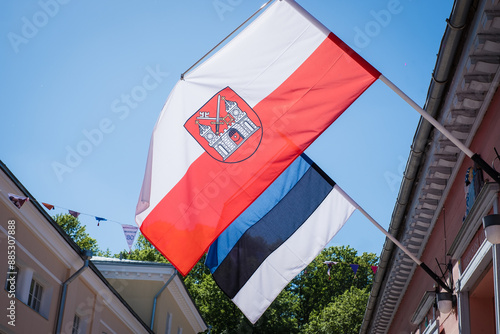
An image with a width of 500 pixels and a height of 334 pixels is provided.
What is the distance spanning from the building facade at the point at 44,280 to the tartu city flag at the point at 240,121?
603 centimetres

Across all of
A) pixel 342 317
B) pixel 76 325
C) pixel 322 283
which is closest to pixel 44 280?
pixel 76 325

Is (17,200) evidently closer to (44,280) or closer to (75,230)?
(44,280)

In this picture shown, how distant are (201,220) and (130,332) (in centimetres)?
1674

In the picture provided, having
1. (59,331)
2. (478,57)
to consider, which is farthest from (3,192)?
(478,57)

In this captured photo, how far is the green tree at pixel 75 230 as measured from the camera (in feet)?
148

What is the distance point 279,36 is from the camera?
8.46 m

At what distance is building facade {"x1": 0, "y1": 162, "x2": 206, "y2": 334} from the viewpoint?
14578 millimetres

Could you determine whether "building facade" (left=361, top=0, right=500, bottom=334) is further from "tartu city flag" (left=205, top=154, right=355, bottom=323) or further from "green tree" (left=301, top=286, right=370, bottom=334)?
"green tree" (left=301, top=286, right=370, bottom=334)

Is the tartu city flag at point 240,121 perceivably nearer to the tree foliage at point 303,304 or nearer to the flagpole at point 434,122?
the flagpole at point 434,122

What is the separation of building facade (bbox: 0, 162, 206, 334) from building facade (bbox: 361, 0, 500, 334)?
28.0ft

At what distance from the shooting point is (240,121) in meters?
8.54

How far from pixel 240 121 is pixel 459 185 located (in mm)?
4111

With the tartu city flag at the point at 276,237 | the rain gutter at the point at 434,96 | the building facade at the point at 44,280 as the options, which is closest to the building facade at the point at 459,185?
the rain gutter at the point at 434,96
